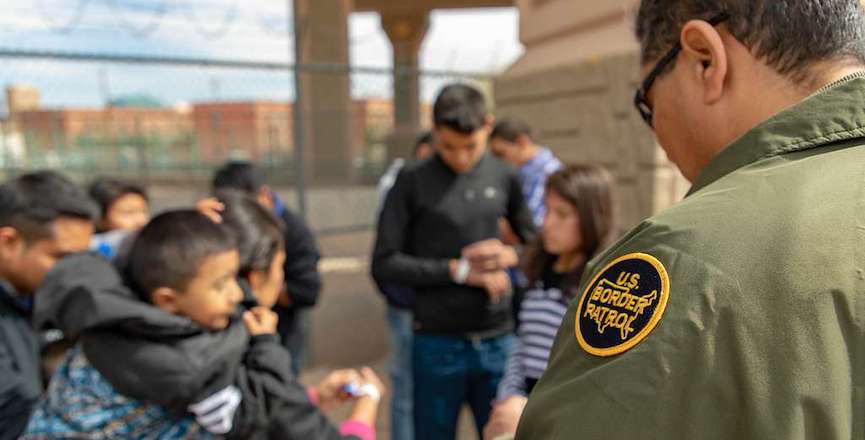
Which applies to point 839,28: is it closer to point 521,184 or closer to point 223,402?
point 223,402

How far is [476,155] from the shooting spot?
271 centimetres

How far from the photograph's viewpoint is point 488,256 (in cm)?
243

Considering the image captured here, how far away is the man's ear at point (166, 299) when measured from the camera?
153 cm

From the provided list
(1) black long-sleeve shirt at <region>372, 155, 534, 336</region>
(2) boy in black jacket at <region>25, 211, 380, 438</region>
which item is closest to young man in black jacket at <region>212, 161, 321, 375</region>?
(1) black long-sleeve shirt at <region>372, 155, 534, 336</region>

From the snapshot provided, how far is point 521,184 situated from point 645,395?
2.25m

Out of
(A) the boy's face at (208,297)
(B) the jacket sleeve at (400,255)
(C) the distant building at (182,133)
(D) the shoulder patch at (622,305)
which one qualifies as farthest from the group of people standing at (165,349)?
(C) the distant building at (182,133)

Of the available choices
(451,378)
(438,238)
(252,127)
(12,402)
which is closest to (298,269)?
(438,238)

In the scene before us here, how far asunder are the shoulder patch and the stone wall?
2.69 m

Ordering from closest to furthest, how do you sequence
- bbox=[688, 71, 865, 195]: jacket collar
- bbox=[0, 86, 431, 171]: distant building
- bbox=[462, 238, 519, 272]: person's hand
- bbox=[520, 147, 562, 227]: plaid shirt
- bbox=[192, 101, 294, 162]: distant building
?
1. bbox=[688, 71, 865, 195]: jacket collar
2. bbox=[462, 238, 519, 272]: person's hand
3. bbox=[520, 147, 562, 227]: plaid shirt
4. bbox=[0, 86, 431, 171]: distant building
5. bbox=[192, 101, 294, 162]: distant building

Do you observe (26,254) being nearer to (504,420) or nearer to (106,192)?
(106,192)

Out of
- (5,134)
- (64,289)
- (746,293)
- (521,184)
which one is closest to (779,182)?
(746,293)

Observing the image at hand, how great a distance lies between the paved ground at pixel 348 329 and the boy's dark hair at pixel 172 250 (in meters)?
2.83

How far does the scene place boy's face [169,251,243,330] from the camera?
5.05ft

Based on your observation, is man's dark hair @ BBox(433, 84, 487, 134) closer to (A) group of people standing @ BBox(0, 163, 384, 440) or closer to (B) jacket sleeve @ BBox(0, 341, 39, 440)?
(A) group of people standing @ BBox(0, 163, 384, 440)
